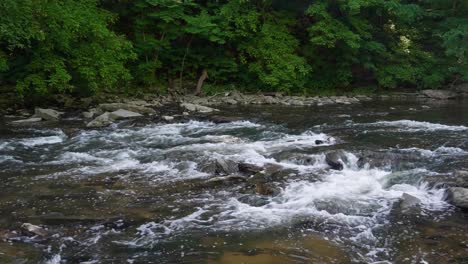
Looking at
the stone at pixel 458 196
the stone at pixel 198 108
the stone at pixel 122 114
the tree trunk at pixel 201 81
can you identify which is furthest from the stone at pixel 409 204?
the tree trunk at pixel 201 81

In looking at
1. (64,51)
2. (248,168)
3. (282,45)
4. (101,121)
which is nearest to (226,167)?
(248,168)

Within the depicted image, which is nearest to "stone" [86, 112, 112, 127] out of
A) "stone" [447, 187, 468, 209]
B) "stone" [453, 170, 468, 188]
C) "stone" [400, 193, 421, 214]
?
"stone" [400, 193, 421, 214]

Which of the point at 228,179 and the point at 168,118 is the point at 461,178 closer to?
the point at 228,179

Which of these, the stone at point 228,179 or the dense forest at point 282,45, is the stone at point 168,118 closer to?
the dense forest at point 282,45

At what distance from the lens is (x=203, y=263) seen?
5.17m

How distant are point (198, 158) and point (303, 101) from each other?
11.6 meters

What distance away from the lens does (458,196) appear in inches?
277

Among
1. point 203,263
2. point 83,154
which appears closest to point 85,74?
point 83,154

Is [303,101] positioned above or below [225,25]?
below

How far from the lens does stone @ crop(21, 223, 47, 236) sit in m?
5.88

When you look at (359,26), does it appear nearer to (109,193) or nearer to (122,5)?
(122,5)

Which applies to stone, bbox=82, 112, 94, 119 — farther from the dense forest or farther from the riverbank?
the dense forest

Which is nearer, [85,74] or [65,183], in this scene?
[65,183]

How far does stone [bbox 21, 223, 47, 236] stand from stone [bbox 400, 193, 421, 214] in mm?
5235
